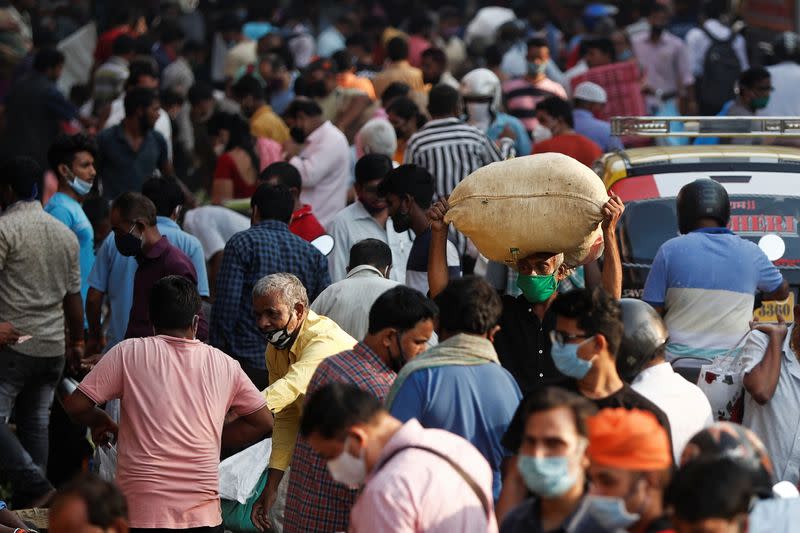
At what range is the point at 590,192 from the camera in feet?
22.8

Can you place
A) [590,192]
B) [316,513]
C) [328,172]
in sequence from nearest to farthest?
1. [316,513]
2. [590,192]
3. [328,172]

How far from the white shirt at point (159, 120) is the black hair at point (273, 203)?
3.78 m

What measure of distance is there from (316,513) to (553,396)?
1.58 m

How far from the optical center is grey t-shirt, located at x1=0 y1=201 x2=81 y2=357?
882 cm

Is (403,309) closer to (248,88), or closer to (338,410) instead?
(338,410)

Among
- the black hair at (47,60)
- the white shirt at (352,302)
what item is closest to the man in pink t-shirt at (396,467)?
the white shirt at (352,302)

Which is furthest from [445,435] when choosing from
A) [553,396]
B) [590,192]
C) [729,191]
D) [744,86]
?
[744,86]

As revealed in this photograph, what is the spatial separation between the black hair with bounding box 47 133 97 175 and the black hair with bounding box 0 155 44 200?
32.0 inches

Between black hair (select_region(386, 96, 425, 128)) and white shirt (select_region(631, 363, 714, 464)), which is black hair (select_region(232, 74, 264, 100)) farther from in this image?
white shirt (select_region(631, 363, 714, 464))

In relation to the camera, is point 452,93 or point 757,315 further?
point 452,93

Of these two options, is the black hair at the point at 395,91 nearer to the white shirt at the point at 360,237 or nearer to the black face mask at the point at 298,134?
the black face mask at the point at 298,134

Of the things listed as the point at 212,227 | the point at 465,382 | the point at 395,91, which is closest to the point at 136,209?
the point at 212,227

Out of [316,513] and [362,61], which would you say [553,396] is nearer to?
[316,513]

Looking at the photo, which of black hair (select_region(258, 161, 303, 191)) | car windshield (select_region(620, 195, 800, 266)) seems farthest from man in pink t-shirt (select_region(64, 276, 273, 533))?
black hair (select_region(258, 161, 303, 191))
